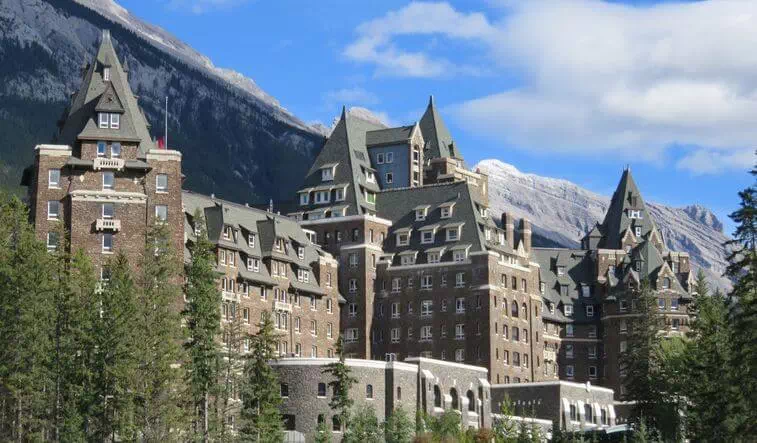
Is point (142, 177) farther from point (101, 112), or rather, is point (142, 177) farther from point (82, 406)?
point (82, 406)

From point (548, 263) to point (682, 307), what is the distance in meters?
17.7

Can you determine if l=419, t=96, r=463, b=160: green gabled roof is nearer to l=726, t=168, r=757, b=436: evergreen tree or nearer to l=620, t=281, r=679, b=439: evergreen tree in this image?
l=620, t=281, r=679, b=439: evergreen tree

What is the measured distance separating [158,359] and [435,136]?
82.9m

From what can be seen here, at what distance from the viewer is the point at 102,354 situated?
4176 inches

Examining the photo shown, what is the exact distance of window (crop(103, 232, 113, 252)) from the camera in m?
124

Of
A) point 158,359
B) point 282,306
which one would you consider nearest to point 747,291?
point 158,359

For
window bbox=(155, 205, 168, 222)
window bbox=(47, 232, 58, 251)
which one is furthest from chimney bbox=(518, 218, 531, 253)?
window bbox=(47, 232, 58, 251)

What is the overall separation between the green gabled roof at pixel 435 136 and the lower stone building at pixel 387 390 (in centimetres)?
3580

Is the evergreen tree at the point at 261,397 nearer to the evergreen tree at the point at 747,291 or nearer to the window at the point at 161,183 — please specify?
the window at the point at 161,183

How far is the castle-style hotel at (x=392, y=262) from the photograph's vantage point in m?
126

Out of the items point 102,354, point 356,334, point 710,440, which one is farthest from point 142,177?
point 710,440

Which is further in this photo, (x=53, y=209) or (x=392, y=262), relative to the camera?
(x=392, y=262)

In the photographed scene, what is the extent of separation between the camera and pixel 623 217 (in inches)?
7579

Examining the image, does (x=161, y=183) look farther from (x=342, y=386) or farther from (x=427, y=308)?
(x=427, y=308)
